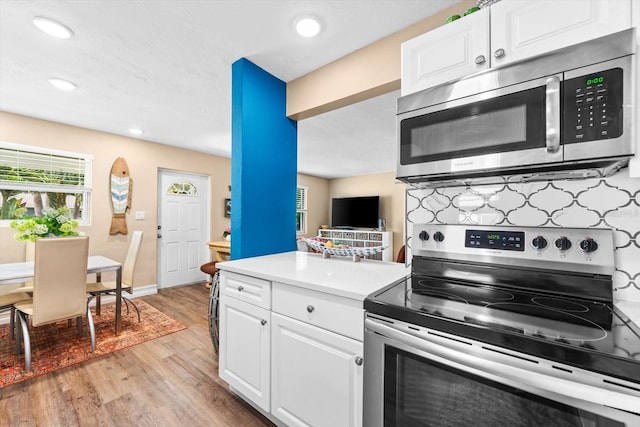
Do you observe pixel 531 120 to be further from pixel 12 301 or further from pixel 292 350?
pixel 12 301

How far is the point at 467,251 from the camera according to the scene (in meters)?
1.31

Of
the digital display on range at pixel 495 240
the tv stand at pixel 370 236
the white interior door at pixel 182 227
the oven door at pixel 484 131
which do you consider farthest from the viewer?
the tv stand at pixel 370 236

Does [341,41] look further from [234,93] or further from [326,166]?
Result: [326,166]

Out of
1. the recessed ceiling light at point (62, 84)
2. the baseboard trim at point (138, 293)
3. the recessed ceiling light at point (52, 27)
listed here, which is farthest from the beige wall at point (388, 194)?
the recessed ceiling light at point (52, 27)

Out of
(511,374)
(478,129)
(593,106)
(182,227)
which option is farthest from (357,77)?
(182,227)

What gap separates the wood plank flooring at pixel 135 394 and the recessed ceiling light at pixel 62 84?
235 centimetres

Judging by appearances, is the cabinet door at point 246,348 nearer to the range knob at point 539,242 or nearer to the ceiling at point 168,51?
the range knob at point 539,242

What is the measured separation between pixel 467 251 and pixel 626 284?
0.55 m

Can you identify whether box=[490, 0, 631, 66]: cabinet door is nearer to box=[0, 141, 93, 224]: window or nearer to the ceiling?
the ceiling

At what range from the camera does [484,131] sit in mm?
1089

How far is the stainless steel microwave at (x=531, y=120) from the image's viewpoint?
861 millimetres

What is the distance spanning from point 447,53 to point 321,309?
1286 millimetres

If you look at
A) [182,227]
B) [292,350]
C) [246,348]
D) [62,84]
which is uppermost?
[62,84]

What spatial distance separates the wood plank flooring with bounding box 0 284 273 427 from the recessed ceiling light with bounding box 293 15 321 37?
2349mm
